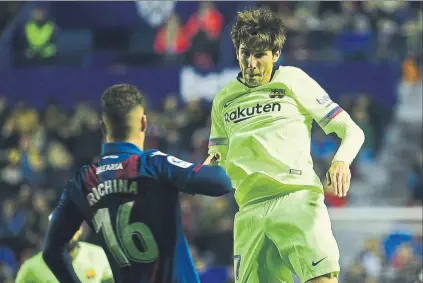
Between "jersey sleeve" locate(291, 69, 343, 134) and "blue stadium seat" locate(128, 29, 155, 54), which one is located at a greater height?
"blue stadium seat" locate(128, 29, 155, 54)

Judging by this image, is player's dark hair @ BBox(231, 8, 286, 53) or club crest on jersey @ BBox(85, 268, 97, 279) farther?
Result: club crest on jersey @ BBox(85, 268, 97, 279)

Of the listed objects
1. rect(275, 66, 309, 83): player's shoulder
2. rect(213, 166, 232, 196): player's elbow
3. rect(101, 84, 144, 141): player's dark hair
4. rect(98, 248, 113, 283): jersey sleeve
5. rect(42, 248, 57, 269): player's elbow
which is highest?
rect(275, 66, 309, 83): player's shoulder

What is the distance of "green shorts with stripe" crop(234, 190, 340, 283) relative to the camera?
6.03 meters

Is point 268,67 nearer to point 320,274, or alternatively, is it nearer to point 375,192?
point 320,274

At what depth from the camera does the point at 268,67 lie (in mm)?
6285

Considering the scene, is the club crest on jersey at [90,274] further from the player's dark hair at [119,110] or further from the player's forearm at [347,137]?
the player's dark hair at [119,110]

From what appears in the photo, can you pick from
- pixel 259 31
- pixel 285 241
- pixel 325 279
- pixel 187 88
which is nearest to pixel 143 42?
pixel 187 88

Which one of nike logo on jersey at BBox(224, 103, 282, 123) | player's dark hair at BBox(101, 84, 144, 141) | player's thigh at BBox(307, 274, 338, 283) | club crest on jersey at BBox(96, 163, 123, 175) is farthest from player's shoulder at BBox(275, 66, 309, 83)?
club crest on jersey at BBox(96, 163, 123, 175)

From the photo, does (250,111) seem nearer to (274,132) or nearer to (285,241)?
(274,132)

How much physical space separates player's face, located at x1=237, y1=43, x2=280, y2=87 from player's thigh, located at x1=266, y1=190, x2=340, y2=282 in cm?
71

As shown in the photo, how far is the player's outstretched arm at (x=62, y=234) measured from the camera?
16.6 feet

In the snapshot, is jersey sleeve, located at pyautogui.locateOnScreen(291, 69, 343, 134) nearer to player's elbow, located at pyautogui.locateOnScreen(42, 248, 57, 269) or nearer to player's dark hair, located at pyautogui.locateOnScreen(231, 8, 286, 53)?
player's dark hair, located at pyautogui.locateOnScreen(231, 8, 286, 53)

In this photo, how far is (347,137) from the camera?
604 centimetres

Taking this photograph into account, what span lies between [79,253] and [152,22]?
33.7 ft
